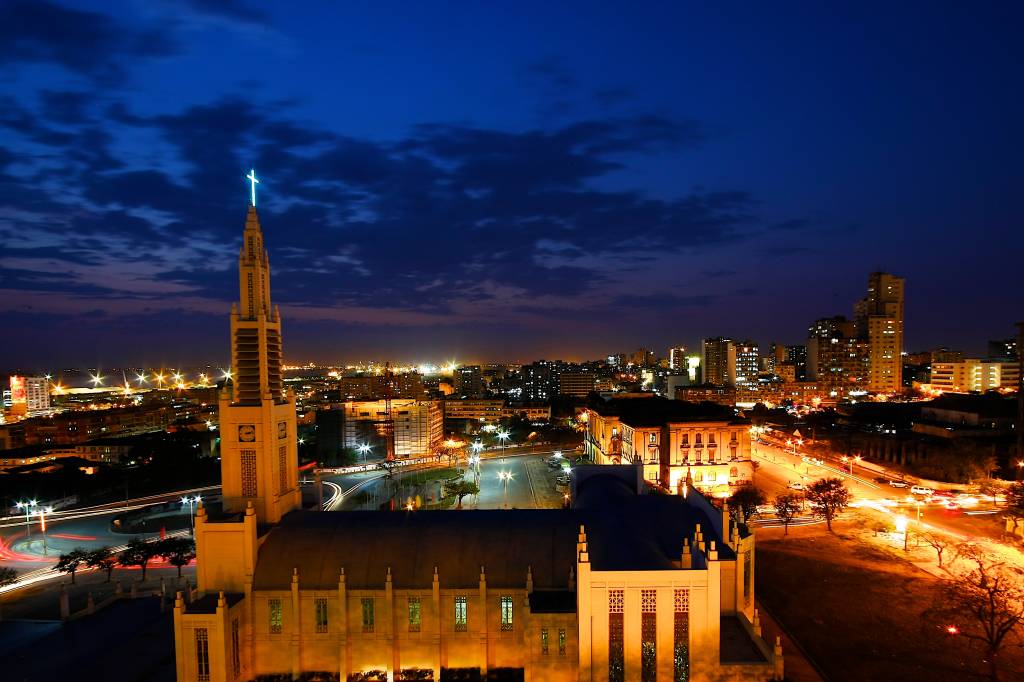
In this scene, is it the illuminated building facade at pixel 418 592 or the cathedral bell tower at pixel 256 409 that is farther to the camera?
the cathedral bell tower at pixel 256 409

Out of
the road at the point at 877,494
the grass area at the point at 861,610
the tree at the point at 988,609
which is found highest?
the tree at the point at 988,609

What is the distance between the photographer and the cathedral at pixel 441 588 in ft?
63.4

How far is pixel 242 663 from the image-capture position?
23172 mm

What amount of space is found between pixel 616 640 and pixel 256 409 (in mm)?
19111

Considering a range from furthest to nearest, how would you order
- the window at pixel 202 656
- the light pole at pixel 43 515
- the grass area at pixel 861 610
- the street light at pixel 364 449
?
the street light at pixel 364 449 < the light pole at pixel 43 515 < the grass area at pixel 861 610 < the window at pixel 202 656

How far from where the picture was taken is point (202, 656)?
22.0 meters

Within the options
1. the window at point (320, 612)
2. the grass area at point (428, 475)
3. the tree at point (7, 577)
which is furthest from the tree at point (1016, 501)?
the tree at point (7, 577)

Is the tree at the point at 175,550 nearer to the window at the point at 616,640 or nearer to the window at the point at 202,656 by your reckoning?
the window at the point at 202,656

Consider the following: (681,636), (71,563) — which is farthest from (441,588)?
(71,563)

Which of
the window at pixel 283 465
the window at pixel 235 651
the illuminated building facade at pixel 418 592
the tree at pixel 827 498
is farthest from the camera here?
the tree at pixel 827 498

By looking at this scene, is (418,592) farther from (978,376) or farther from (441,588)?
(978,376)

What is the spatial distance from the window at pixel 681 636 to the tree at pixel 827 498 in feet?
109

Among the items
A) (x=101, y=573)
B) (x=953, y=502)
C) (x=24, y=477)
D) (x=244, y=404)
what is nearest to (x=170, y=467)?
(x=24, y=477)

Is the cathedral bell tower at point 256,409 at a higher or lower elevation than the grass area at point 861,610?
higher
